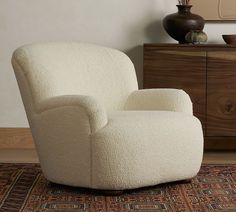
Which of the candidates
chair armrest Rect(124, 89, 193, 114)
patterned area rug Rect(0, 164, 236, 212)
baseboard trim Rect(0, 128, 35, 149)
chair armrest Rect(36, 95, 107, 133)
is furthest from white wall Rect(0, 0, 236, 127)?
chair armrest Rect(36, 95, 107, 133)

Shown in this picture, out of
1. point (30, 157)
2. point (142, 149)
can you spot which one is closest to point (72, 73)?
point (142, 149)

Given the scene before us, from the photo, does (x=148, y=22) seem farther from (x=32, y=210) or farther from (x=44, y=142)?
(x=32, y=210)

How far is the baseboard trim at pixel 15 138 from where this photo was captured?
4.74m

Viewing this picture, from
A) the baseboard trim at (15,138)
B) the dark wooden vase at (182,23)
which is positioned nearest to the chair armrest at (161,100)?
the dark wooden vase at (182,23)

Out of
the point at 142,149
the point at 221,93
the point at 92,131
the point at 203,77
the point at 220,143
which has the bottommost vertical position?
the point at 220,143

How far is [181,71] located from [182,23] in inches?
14.7

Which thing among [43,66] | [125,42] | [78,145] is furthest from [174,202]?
[125,42]

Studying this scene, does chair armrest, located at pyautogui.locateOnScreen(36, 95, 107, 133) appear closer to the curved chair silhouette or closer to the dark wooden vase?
the curved chair silhouette

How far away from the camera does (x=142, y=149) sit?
2990mm

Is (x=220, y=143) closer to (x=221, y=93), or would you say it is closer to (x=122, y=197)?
(x=221, y=93)

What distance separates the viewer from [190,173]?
3254 millimetres

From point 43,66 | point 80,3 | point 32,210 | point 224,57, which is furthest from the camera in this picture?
point 80,3

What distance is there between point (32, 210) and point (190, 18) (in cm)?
228

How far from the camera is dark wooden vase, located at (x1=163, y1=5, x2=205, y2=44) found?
14.6 feet
